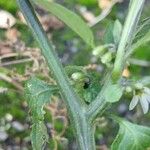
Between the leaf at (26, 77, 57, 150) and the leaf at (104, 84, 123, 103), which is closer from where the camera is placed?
the leaf at (104, 84, 123, 103)

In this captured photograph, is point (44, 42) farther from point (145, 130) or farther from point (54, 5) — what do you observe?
point (145, 130)

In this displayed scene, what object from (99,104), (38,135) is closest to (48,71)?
(38,135)

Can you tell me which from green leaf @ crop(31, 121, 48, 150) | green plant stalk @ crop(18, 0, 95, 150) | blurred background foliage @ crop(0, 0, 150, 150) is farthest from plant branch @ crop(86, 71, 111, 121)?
A: blurred background foliage @ crop(0, 0, 150, 150)

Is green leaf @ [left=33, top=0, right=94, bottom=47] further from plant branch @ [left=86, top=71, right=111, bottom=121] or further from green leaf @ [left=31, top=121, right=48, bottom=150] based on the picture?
green leaf @ [left=31, top=121, right=48, bottom=150]

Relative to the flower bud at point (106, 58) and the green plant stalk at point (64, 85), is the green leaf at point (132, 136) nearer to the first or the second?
the green plant stalk at point (64, 85)

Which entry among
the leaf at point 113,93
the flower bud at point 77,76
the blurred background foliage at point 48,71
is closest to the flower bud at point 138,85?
the leaf at point 113,93

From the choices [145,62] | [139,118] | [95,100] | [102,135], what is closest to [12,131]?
[102,135]
